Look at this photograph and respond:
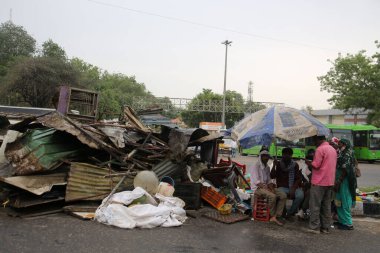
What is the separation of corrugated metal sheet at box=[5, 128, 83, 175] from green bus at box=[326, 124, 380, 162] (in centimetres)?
2259

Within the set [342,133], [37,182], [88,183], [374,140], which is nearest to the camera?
[37,182]

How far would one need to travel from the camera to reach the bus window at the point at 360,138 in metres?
27.2

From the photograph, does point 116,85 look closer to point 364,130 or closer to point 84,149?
point 364,130

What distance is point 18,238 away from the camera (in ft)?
19.4

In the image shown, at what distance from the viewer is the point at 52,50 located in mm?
35219

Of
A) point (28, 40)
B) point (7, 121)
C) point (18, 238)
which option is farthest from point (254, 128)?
point (28, 40)

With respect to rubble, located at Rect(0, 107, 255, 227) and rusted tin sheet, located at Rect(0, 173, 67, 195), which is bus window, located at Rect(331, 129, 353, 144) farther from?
rusted tin sheet, located at Rect(0, 173, 67, 195)

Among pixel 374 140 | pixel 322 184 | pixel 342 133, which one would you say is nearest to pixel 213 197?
pixel 322 184

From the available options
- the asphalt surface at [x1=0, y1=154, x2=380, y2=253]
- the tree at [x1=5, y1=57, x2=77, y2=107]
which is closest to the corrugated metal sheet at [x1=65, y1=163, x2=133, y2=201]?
the asphalt surface at [x1=0, y1=154, x2=380, y2=253]

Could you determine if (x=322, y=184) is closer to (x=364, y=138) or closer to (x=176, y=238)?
(x=176, y=238)

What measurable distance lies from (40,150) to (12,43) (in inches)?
1233

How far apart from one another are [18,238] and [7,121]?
227 inches

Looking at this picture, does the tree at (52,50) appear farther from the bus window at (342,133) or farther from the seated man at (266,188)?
the seated man at (266,188)

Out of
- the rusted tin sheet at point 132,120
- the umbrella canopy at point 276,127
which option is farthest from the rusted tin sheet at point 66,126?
the umbrella canopy at point 276,127
